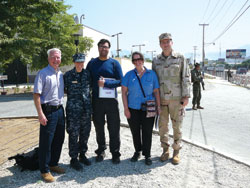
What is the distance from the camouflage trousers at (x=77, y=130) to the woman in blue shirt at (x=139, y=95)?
0.70 m

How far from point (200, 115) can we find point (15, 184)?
→ 6.74 meters

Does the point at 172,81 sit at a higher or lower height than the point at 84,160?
higher

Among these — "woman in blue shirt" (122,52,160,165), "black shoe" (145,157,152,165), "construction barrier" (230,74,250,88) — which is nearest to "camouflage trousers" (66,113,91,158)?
"woman in blue shirt" (122,52,160,165)

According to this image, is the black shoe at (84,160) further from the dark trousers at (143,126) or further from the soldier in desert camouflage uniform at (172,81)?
the soldier in desert camouflage uniform at (172,81)

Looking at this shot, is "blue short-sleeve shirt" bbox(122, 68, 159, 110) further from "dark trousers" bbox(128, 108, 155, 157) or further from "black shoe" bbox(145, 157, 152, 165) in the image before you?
"black shoe" bbox(145, 157, 152, 165)

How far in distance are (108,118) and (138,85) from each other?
2.62 feet

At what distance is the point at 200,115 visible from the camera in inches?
327

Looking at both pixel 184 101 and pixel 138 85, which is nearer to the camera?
pixel 138 85

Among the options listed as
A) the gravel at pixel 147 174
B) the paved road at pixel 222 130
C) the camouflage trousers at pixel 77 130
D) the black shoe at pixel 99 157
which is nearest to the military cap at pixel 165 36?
the camouflage trousers at pixel 77 130

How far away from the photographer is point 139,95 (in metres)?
3.75

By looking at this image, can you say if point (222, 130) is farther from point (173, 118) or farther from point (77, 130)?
point (77, 130)

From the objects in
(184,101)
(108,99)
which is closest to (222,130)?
(184,101)

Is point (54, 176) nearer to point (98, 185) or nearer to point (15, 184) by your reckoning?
point (15, 184)

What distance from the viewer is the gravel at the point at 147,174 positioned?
3.24 m
